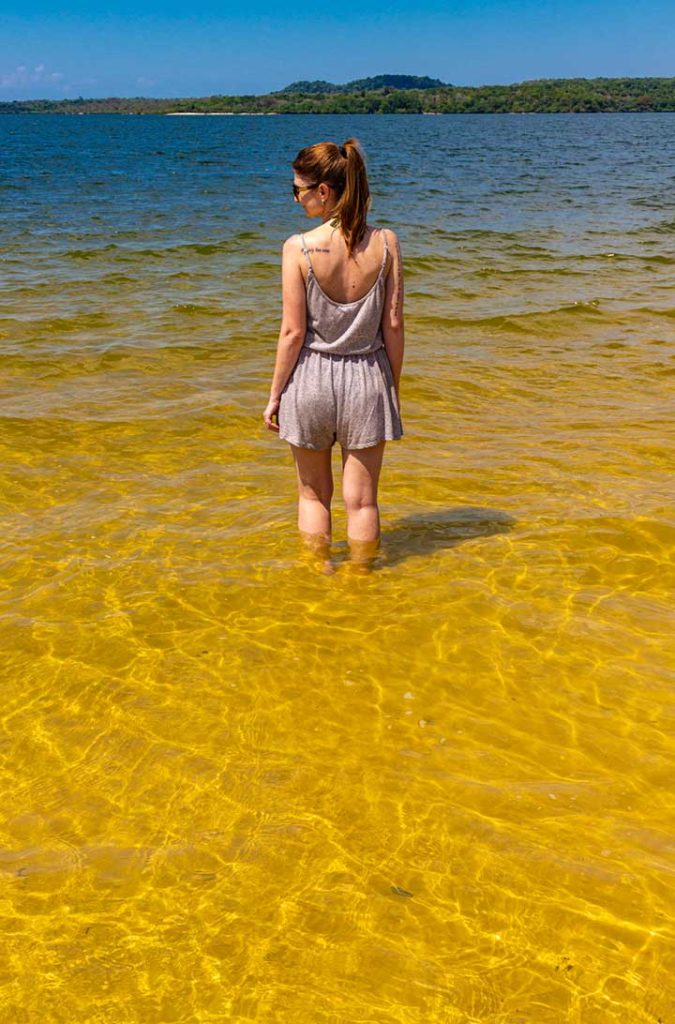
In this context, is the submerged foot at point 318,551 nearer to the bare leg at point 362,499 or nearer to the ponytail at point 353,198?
the bare leg at point 362,499

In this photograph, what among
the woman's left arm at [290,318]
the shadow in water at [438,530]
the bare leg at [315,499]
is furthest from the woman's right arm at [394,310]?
the shadow in water at [438,530]

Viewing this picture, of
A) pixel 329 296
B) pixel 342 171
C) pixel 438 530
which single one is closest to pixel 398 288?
pixel 329 296

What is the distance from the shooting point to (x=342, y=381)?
15.4 feet

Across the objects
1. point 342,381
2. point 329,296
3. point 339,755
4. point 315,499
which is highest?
point 329,296

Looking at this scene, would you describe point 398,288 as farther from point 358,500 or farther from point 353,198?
point 358,500

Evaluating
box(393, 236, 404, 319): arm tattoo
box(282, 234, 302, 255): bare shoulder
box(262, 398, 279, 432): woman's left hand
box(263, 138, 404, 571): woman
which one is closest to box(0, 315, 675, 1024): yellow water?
box(263, 138, 404, 571): woman

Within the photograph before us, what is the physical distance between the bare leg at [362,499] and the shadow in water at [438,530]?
0.63 ft

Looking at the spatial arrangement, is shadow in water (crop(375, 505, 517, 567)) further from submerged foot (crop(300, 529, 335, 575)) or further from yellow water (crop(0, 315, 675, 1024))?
submerged foot (crop(300, 529, 335, 575))

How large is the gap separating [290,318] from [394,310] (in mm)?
547

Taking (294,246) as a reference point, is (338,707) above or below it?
below

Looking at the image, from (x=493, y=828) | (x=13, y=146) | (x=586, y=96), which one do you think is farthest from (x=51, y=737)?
(x=586, y=96)

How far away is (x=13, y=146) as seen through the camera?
71188 mm

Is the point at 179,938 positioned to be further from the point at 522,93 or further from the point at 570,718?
the point at 522,93

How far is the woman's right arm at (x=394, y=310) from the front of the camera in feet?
14.7
